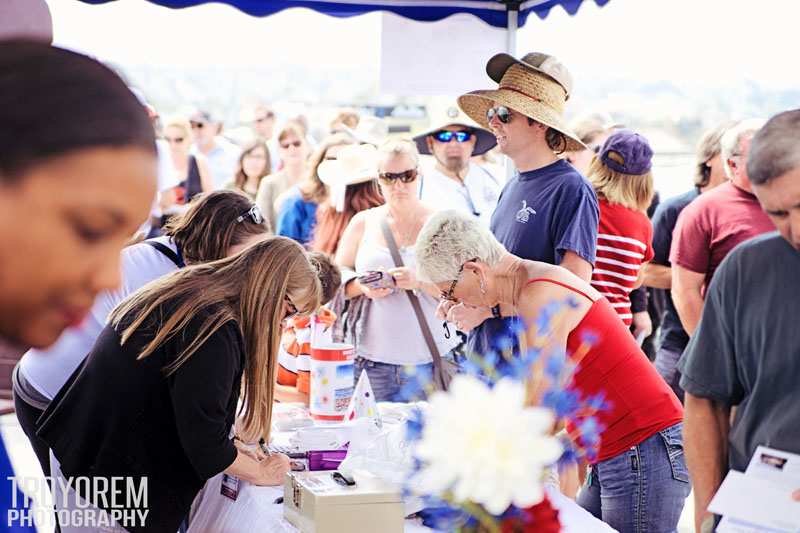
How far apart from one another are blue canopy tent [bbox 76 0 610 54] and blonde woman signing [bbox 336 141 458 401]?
70 centimetres

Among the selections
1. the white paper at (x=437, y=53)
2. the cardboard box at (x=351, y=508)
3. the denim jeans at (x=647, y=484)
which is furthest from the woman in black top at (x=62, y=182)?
the white paper at (x=437, y=53)

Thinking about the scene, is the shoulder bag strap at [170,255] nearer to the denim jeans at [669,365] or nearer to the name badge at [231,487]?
the name badge at [231,487]

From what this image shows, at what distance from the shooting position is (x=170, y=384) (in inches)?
77.6

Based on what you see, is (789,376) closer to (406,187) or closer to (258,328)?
(258,328)

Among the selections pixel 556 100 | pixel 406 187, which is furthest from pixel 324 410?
pixel 556 100

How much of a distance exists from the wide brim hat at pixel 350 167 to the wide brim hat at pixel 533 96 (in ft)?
2.91

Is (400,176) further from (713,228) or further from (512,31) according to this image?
(713,228)

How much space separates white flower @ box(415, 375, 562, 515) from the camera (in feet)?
3.49

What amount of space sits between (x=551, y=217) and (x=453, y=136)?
2.02m

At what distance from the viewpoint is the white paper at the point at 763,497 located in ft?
4.53

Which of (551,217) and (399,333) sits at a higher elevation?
(551,217)

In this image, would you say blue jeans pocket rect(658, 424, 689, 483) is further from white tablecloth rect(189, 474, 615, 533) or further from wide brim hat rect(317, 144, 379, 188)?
wide brim hat rect(317, 144, 379, 188)

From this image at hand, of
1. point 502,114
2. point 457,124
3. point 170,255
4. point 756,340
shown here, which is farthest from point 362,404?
point 457,124

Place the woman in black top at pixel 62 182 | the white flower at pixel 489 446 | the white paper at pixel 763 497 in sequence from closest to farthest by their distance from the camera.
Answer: the woman in black top at pixel 62 182, the white flower at pixel 489 446, the white paper at pixel 763 497
